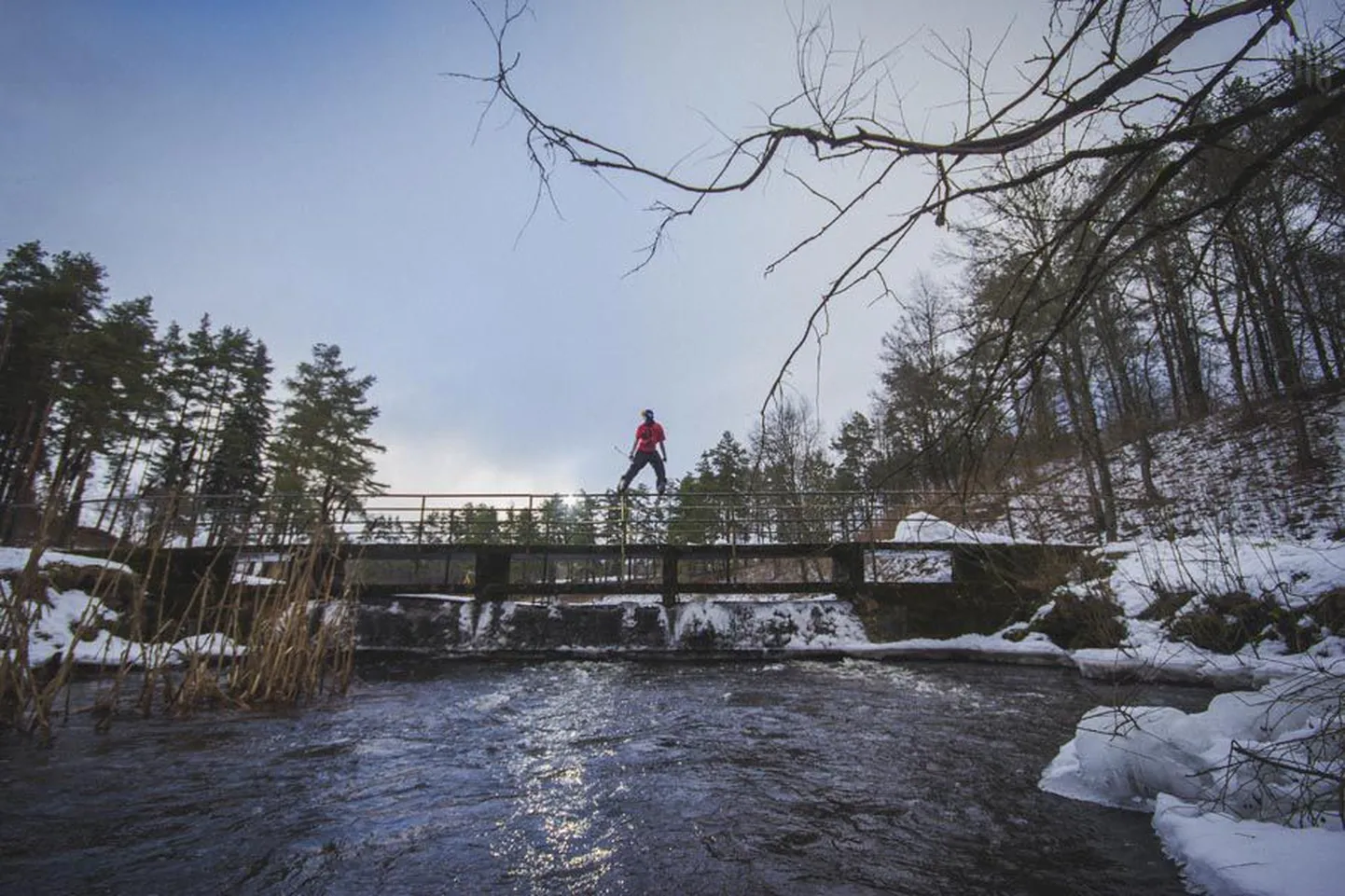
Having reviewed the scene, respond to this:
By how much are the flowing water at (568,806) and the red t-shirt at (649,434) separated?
7384 millimetres

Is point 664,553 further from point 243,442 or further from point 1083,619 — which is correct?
point 243,442

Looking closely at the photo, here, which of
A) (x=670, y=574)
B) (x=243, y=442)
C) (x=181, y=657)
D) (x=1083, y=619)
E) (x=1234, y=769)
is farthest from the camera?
(x=243, y=442)

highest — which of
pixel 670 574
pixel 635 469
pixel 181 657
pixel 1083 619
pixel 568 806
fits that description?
pixel 635 469

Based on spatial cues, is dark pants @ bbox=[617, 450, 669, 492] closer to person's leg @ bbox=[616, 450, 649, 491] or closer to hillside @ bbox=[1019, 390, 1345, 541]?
person's leg @ bbox=[616, 450, 649, 491]

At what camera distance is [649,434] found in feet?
43.3

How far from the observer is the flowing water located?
260 cm

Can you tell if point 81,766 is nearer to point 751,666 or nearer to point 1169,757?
point 1169,757

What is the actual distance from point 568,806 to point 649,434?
395 inches

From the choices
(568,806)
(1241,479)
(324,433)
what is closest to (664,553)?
(568,806)

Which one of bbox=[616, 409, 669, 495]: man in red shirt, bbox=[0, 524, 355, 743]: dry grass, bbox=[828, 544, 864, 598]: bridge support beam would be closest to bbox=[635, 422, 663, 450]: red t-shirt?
bbox=[616, 409, 669, 495]: man in red shirt

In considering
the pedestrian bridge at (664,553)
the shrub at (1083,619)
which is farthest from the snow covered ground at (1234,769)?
the pedestrian bridge at (664,553)

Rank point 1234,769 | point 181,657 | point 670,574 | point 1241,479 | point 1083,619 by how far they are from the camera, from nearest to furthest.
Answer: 1. point 1234,769
2. point 181,657
3. point 1083,619
4. point 670,574
5. point 1241,479

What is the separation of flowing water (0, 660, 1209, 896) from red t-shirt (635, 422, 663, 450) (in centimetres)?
738

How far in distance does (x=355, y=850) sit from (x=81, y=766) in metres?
2.92
